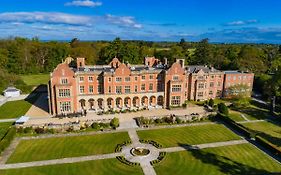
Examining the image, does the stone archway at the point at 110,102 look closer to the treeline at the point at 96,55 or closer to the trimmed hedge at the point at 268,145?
the trimmed hedge at the point at 268,145

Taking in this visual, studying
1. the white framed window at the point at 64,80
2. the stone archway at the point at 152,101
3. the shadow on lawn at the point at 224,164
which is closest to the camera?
the shadow on lawn at the point at 224,164

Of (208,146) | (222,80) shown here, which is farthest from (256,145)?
(222,80)

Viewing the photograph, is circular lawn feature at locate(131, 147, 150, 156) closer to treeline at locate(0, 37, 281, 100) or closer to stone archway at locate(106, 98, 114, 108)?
stone archway at locate(106, 98, 114, 108)

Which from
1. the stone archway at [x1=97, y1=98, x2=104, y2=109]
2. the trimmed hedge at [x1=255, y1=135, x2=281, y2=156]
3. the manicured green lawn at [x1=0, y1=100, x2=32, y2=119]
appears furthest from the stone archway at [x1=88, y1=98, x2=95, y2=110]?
the trimmed hedge at [x1=255, y1=135, x2=281, y2=156]

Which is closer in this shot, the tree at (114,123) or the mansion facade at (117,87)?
the tree at (114,123)

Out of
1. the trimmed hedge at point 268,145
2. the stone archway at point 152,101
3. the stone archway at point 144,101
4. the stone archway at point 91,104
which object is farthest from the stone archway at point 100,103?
the trimmed hedge at point 268,145

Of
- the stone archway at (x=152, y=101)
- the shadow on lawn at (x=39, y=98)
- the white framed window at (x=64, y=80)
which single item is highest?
the white framed window at (x=64, y=80)

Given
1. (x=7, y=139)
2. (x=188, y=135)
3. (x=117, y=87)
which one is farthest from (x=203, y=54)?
(x=7, y=139)

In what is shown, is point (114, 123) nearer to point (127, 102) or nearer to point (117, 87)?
point (117, 87)
